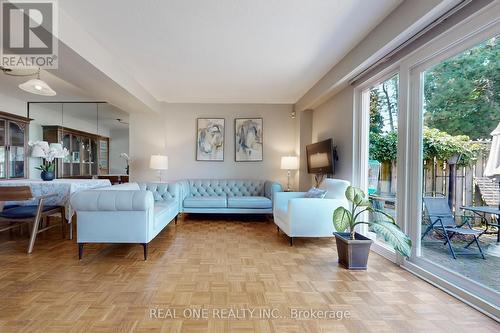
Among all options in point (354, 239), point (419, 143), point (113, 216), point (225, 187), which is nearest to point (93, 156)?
point (225, 187)

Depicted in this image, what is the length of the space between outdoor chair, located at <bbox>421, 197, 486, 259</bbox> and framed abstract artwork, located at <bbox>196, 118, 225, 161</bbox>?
4.13 meters

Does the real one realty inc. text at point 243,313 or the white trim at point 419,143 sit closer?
the real one realty inc. text at point 243,313

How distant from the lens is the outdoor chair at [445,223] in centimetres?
213

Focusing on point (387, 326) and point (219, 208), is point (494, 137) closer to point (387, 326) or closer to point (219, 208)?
point (387, 326)

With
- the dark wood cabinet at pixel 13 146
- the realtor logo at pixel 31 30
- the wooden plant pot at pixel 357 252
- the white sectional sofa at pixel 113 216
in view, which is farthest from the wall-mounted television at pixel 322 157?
the dark wood cabinet at pixel 13 146

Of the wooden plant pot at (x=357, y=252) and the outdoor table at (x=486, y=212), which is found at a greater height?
the outdoor table at (x=486, y=212)

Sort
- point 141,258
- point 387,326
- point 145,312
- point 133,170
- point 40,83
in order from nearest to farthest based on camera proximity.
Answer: point 387,326 → point 145,312 → point 141,258 → point 40,83 → point 133,170

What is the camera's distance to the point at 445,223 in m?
2.33

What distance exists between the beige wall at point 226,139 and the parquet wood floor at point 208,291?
8.68 feet

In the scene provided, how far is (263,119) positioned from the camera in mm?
5742

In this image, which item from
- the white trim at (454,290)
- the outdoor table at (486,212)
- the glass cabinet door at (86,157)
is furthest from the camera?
the glass cabinet door at (86,157)

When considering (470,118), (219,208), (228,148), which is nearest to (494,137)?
(470,118)

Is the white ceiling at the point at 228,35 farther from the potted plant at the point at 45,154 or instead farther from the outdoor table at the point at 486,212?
the outdoor table at the point at 486,212

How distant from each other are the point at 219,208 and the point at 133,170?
2323 mm
